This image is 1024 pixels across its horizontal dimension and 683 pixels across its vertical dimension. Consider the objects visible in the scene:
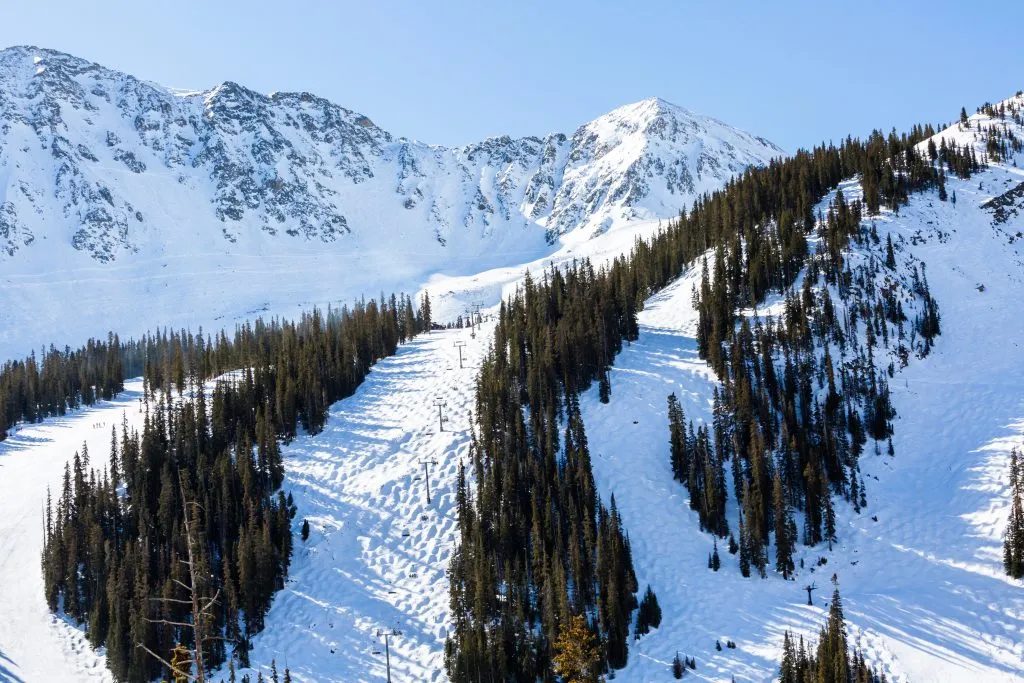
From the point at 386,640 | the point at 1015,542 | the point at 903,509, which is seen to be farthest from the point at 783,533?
the point at 386,640

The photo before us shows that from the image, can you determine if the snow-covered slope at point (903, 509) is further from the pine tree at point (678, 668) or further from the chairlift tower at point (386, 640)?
the chairlift tower at point (386, 640)

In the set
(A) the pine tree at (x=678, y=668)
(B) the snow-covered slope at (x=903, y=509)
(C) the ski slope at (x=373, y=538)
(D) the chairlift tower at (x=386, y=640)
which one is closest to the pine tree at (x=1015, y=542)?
(B) the snow-covered slope at (x=903, y=509)

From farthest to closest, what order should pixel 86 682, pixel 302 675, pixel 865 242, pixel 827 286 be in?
pixel 865 242 → pixel 827 286 → pixel 86 682 → pixel 302 675

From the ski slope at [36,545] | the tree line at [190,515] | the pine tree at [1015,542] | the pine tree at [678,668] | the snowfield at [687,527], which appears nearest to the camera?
the pine tree at [678,668]

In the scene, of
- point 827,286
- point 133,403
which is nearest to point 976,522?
point 827,286

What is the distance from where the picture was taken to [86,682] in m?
69.3

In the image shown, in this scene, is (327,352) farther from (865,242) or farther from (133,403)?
(865,242)

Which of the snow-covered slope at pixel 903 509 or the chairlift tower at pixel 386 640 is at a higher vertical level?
the snow-covered slope at pixel 903 509

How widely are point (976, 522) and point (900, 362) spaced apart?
922 inches

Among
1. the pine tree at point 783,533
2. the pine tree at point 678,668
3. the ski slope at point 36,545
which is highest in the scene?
the pine tree at point 783,533

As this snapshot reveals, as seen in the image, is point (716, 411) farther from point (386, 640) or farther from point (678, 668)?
point (386, 640)

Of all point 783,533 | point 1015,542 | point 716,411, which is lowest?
point 783,533

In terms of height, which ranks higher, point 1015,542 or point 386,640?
point 1015,542

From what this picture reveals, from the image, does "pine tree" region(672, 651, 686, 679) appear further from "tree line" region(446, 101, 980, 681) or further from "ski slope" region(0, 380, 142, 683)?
"ski slope" region(0, 380, 142, 683)
